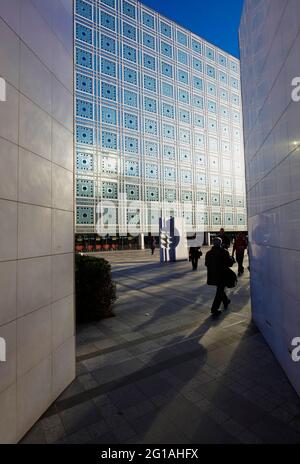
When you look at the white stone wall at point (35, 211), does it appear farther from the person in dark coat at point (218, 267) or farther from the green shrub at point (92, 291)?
the person in dark coat at point (218, 267)

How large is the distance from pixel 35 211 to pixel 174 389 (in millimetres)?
2843

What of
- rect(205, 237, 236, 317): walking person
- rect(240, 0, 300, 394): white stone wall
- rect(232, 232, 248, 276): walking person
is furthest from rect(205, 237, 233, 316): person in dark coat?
rect(232, 232, 248, 276): walking person

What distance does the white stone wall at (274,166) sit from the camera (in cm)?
313

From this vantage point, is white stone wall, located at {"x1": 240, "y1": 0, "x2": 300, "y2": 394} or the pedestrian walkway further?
white stone wall, located at {"x1": 240, "y1": 0, "x2": 300, "y2": 394}

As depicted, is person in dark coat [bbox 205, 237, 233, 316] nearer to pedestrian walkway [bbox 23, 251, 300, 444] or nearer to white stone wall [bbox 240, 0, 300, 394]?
pedestrian walkway [bbox 23, 251, 300, 444]

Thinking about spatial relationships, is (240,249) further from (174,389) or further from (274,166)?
(174,389)

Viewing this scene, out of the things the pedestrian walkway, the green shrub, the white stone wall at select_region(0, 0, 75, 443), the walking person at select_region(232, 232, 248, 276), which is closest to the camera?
the white stone wall at select_region(0, 0, 75, 443)

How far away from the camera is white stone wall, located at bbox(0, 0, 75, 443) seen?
2.51 meters

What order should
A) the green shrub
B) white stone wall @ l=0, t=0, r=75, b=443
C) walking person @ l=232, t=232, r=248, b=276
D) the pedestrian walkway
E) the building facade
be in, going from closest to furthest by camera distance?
white stone wall @ l=0, t=0, r=75, b=443 < the pedestrian walkway < the green shrub < walking person @ l=232, t=232, r=248, b=276 < the building facade

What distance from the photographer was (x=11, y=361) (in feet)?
8.32

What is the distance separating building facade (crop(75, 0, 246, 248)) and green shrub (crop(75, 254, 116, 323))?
25980 millimetres

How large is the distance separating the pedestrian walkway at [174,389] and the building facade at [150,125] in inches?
1099

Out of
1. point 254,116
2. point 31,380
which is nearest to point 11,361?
point 31,380
